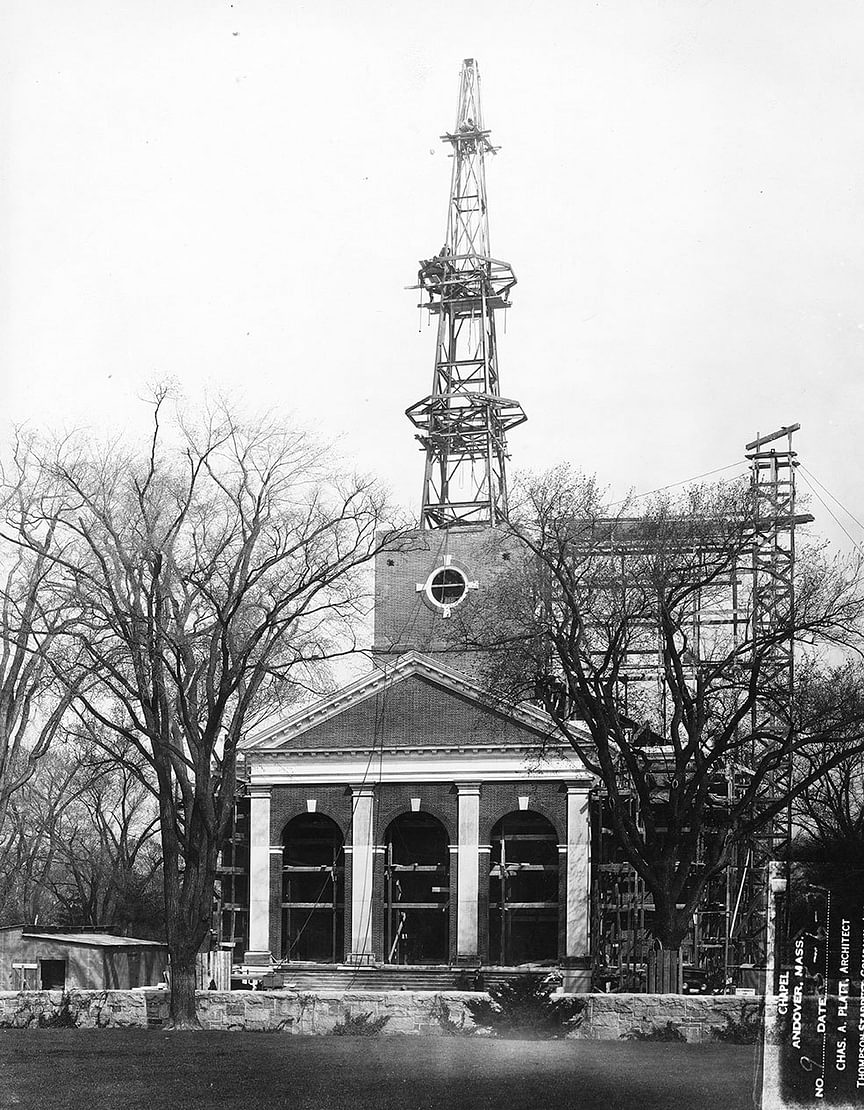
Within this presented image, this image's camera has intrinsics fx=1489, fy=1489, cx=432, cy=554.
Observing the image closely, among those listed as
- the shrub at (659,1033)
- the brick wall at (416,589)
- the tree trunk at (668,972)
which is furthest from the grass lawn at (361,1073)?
the brick wall at (416,589)

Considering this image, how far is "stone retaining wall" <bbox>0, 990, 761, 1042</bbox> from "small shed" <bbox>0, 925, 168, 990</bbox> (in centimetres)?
1463

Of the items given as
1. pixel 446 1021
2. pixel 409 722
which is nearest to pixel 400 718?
pixel 409 722

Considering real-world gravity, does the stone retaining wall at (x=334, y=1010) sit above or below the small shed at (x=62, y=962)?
above

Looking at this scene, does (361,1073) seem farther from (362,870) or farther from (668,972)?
(362,870)

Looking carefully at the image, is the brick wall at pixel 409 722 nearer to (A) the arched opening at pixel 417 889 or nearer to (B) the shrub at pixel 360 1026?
(A) the arched opening at pixel 417 889

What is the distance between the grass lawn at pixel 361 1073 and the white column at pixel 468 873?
54.6 feet

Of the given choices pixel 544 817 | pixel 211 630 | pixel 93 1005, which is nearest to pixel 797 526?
pixel 544 817

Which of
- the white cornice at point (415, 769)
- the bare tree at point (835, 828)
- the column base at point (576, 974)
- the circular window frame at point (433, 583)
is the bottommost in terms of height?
the column base at point (576, 974)

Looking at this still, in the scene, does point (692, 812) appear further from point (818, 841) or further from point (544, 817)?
point (818, 841)

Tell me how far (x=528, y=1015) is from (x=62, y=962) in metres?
21.9

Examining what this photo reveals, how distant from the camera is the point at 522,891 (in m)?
44.9

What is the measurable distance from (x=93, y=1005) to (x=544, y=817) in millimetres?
18164

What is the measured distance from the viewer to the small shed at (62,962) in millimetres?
40594

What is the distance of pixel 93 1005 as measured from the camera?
26.2 metres
